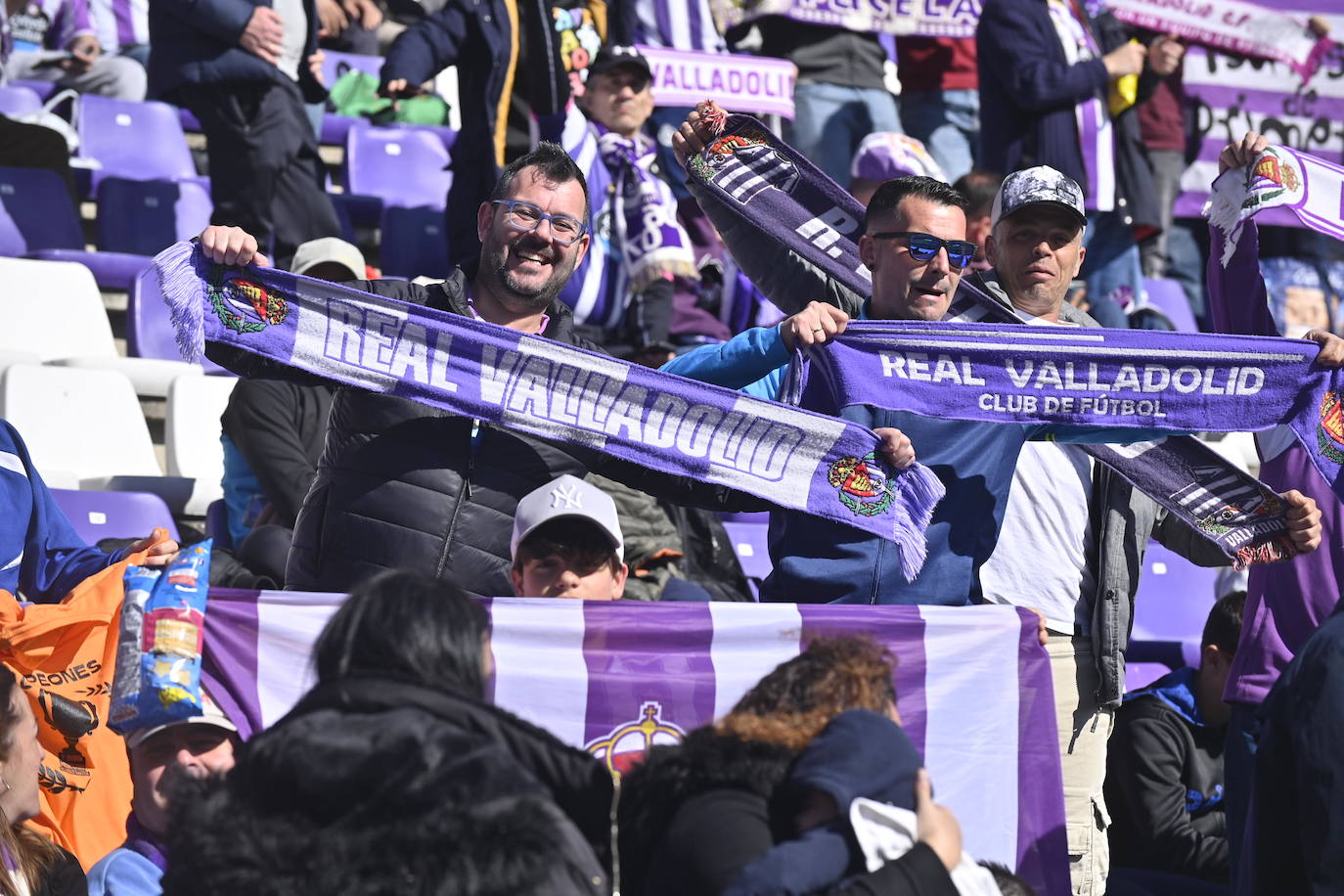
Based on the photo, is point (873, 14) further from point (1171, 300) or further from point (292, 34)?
point (292, 34)

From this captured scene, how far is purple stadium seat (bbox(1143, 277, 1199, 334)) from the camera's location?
10.8 m

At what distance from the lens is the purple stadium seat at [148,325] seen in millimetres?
8422

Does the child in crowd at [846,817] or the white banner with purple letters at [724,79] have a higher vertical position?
the white banner with purple letters at [724,79]

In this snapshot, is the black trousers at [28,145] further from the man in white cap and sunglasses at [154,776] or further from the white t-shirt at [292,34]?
the man in white cap and sunglasses at [154,776]

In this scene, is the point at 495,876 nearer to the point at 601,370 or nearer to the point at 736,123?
the point at 601,370

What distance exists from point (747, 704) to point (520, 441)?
5.43 ft

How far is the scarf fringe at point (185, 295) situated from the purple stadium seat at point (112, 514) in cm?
217

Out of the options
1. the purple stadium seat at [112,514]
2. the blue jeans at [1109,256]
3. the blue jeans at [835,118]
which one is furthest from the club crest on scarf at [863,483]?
the blue jeans at [1109,256]

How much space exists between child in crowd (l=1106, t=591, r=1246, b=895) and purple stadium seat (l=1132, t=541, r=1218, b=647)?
77.8 inches

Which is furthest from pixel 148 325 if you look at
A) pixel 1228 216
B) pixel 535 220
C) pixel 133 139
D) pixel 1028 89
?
pixel 1228 216

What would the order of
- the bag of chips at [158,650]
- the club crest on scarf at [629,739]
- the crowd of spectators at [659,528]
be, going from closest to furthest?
the crowd of spectators at [659,528] < the bag of chips at [158,650] < the club crest on scarf at [629,739]

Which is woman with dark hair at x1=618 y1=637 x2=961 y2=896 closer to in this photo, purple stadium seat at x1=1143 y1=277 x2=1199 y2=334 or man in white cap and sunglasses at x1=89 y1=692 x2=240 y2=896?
man in white cap and sunglasses at x1=89 y1=692 x2=240 y2=896

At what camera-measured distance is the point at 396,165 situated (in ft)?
35.1

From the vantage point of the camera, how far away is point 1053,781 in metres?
4.42
